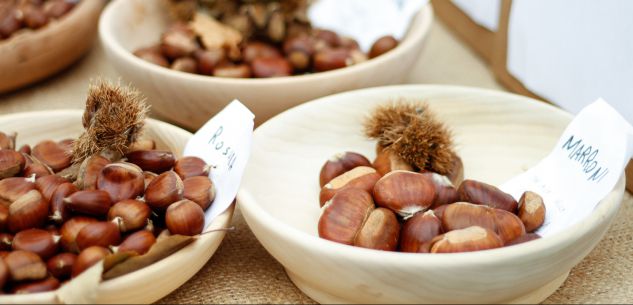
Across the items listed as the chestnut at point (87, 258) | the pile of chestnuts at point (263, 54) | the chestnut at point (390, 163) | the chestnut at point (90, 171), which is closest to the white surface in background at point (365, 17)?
the pile of chestnuts at point (263, 54)

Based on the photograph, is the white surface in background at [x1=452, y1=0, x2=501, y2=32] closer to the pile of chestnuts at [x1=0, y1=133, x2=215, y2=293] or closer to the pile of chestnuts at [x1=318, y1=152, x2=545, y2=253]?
the pile of chestnuts at [x1=318, y1=152, x2=545, y2=253]

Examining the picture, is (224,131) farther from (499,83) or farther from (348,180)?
(499,83)

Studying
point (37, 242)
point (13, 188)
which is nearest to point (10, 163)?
point (13, 188)

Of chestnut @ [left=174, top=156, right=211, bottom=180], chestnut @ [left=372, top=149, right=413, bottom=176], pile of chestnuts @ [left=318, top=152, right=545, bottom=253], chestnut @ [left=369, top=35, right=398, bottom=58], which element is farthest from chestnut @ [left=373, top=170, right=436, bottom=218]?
chestnut @ [left=369, top=35, right=398, bottom=58]

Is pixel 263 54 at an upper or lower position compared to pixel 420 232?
lower

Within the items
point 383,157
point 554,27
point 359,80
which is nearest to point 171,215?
point 383,157

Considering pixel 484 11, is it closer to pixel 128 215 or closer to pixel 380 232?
pixel 380 232
